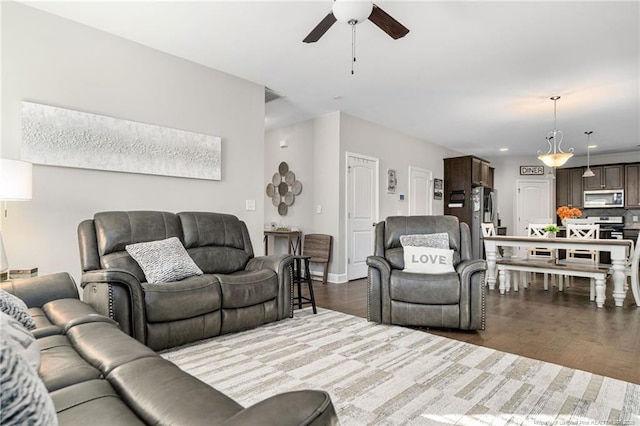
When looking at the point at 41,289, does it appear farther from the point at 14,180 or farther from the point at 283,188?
the point at 283,188

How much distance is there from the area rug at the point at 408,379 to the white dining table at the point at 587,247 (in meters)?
2.50

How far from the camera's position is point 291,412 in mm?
640

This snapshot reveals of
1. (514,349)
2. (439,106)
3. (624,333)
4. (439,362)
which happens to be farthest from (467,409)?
(439,106)

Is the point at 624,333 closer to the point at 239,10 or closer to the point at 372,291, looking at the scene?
the point at 372,291

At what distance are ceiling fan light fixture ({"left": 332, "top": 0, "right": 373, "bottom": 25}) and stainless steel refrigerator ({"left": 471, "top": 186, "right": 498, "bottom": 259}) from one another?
6.38m

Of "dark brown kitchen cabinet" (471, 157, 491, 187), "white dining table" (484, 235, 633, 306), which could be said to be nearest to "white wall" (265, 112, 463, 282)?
"dark brown kitchen cabinet" (471, 157, 491, 187)

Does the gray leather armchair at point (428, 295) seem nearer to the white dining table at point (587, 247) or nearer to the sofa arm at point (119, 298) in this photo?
the white dining table at point (587, 247)

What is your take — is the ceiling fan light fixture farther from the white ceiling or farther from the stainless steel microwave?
the stainless steel microwave

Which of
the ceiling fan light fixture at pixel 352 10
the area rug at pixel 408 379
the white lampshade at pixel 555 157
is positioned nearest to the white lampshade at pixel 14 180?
the area rug at pixel 408 379

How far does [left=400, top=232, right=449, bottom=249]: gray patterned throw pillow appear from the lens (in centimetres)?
347

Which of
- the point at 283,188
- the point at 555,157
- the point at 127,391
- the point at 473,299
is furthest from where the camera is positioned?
the point at 283,188

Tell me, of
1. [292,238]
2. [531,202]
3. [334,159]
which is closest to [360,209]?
[334,159]

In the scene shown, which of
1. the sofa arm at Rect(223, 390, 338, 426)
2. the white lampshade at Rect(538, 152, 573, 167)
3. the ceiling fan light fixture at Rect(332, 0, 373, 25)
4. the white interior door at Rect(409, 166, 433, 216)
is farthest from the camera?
the white interior door at Rect(409, 166, 433, 216)

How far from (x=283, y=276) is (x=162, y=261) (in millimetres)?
1046
